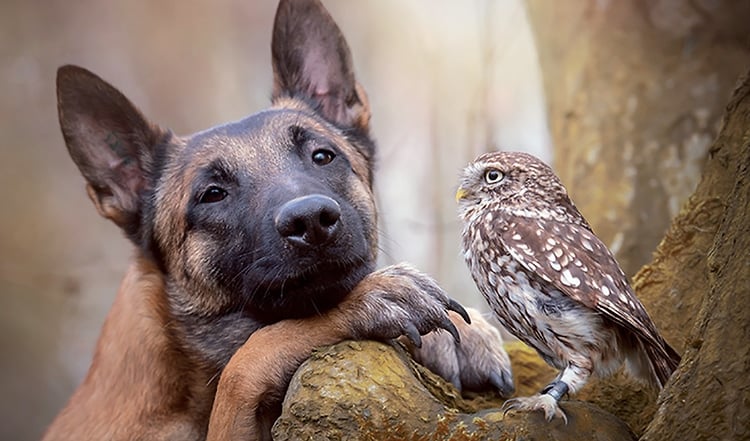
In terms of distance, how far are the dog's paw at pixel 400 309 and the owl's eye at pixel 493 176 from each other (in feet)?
1.06

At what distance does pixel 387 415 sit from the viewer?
180cm

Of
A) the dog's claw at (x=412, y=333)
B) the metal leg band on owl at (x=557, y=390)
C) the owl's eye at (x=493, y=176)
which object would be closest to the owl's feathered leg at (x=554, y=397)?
the metal leg band on owl at (x=557, y=390)

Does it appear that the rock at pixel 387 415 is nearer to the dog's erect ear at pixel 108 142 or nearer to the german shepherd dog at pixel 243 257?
the german shepherd dog at pixel 243 257

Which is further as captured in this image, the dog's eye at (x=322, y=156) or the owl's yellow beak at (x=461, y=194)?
the dog's eye at (x=322, y=156)

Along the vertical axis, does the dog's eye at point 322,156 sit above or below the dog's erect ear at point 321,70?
below

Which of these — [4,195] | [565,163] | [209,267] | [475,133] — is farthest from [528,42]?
[4,195]

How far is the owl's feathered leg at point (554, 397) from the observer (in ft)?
5.66

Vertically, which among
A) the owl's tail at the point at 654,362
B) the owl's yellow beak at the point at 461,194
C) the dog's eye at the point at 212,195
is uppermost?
the dog's eye at the point at 212,195

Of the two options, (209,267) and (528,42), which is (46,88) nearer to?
(528,42)

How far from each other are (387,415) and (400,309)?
0.34 meters

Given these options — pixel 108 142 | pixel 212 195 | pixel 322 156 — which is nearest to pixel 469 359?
pixel 322 156

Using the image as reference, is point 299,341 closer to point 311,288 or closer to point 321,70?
point 311,288

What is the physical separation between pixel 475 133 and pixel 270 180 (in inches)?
128

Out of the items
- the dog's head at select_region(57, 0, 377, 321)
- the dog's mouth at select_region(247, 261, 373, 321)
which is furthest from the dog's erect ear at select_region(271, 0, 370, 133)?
the dog's mouth at select_region(247, 261, 373, 321)
